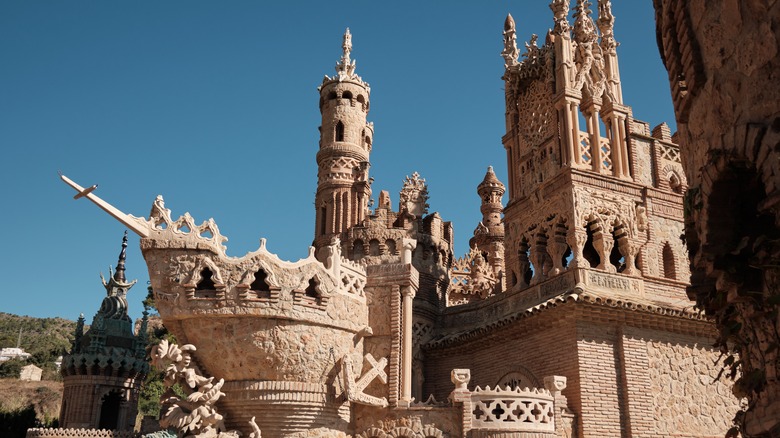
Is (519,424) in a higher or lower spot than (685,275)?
lower

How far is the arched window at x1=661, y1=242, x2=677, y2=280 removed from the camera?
18.7 m

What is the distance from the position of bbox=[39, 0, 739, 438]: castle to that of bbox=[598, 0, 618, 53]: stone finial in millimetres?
50

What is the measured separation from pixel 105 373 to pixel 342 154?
1072cm

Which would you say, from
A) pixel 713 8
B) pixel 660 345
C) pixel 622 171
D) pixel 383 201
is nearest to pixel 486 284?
pixel 383 201

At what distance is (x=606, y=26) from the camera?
21.0 meters

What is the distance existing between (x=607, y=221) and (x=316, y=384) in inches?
334

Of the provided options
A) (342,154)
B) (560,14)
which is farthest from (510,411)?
(342,154)

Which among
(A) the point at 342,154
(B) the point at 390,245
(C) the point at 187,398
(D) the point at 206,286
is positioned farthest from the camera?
(A) the point at 342,154

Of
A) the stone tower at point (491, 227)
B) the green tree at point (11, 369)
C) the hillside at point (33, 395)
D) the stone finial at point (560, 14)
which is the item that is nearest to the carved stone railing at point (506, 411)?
the stone finial at point (560, 14)

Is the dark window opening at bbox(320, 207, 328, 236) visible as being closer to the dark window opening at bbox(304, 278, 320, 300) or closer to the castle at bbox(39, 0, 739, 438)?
the castle at bbox(39, 0, 739, 438)

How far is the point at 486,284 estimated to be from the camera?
25.8 m

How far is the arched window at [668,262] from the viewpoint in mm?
18734

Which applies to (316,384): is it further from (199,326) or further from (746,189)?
(746,189)

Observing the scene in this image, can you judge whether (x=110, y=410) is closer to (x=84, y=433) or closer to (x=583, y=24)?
(x=84, y=433)
